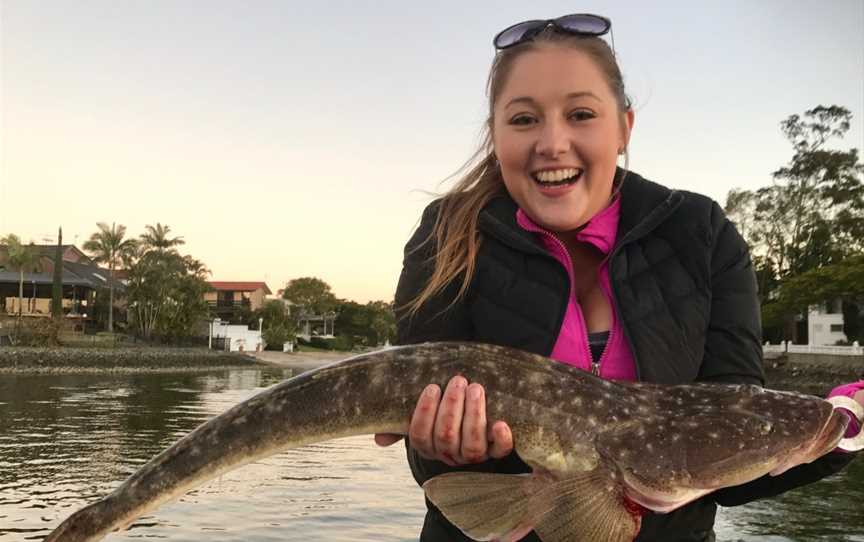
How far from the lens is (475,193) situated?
408 cm

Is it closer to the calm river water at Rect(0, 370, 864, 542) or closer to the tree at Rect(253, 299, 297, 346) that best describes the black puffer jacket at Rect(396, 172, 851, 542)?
the calm river water at Rect(0, 370, 864, 542)

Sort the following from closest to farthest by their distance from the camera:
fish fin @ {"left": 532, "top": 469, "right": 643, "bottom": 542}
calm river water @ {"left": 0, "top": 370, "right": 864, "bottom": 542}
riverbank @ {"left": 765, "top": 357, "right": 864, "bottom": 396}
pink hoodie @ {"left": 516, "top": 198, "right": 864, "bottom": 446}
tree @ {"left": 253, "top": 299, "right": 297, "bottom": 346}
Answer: fish fin @ {"left": 532, "top": 469, "right": 643, "bottom": 542} → pink hoodie @ {"left": 516, "top": 198, "right": 864, "bottom": 446} → calm river water @ {"left": 0, "top": 370, "right": 864, "bottom": 542} → riverbank @ {"left": 765, "top": 357, "right": 864, "bottom": 396} → tree @ {"left": 253, "top": 299, "right": 297, "bottom": 346}

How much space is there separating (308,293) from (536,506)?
127m

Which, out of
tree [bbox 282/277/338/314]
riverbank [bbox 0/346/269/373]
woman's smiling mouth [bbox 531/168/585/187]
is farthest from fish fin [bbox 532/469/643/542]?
tree [bbox 282/277/338/314]

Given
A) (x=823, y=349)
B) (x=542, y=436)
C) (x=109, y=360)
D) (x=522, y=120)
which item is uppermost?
(x=522, y=120)

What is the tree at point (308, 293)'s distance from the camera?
5079 inches

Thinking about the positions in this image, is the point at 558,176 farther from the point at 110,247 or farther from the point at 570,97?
the point at 110,247

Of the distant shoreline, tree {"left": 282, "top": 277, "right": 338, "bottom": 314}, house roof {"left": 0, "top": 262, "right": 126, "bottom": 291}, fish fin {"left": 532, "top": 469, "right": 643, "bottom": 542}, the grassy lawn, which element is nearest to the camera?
fish fin {"left": 532, "top": 469, "right": 643, "bottom": 542}

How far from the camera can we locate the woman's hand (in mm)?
3398

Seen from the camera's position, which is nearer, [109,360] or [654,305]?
[654,305]

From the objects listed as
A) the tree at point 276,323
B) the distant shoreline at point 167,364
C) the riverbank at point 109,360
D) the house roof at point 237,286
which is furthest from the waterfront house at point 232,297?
the riverbank at point 109,360

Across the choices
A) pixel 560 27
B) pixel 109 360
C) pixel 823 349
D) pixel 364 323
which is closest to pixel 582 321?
pixel 560 27

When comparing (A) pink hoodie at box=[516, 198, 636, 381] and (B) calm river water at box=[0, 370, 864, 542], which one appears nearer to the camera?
(A) pink hoodie at box=[516, 198, 636, 381]

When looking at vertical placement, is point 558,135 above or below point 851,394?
above
